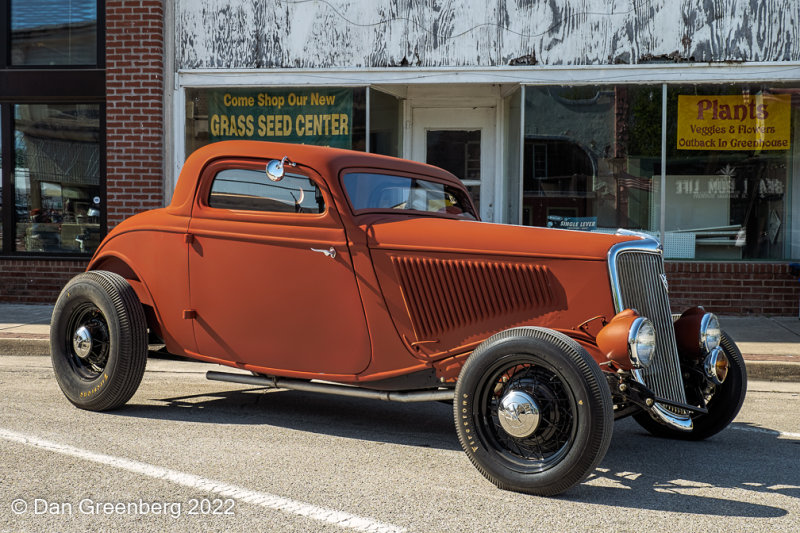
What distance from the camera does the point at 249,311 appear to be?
17.3 feet

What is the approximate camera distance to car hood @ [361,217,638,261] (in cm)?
440

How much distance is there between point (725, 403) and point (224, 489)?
2956mm

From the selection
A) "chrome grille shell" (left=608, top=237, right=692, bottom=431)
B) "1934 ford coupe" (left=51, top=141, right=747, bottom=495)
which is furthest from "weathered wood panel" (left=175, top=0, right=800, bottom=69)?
"chrome grille shell" (left=608, top=237, right=692, bottom=431)

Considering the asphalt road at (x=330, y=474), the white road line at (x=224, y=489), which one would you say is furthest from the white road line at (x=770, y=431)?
the white road line at (x=224, y=489)

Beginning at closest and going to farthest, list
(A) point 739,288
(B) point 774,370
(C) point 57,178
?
1. (B) point 774,370
2. (A) point 739,288
3. (C) point 57,178

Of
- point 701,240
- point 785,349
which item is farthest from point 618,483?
point 701,240

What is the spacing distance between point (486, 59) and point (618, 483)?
7351 mm

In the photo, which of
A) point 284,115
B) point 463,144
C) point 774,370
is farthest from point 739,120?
point 284,115

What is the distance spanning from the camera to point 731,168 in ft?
34.2

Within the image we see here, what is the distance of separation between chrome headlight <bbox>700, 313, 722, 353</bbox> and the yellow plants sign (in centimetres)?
624

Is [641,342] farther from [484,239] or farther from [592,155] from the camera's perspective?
[592,155]

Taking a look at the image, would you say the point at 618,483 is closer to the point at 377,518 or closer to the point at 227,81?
the point at 377,518

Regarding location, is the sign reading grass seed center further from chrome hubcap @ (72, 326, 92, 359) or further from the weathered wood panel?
chrome hubcap @ (72, 326, 92, 359)
